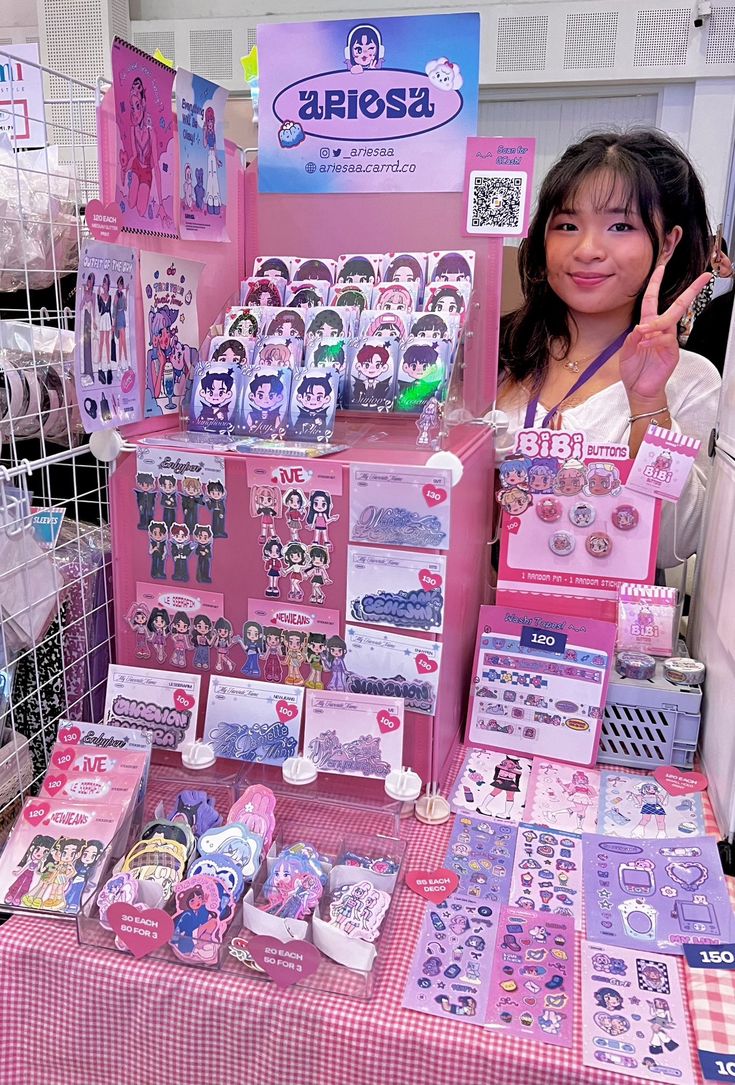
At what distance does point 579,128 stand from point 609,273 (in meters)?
3.56

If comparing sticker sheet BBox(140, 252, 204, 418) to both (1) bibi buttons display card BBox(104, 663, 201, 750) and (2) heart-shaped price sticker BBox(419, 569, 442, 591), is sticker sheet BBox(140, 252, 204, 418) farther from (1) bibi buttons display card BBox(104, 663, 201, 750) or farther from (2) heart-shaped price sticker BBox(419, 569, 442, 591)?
(2) heart-shaped price sticker BBox(419, 569, 442, 591)

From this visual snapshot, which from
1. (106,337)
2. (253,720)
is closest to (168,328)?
(106,337)

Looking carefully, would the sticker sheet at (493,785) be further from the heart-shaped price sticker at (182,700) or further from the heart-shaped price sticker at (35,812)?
the heart-shaped price sticker at (35,812)

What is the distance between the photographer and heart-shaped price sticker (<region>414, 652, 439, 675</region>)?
124 cm

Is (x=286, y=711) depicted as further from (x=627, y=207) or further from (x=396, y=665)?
(x=627, y=207)

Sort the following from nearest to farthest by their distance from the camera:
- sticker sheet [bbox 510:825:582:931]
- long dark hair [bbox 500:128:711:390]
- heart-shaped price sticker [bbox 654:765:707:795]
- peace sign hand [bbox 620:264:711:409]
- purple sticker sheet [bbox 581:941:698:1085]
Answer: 1. purple sticker sheet [bbox 581:941:698:1085]
2. sticker sheet [bbox 510:825:582:931]
3. heart-shaped price sticker [bbox 654:765:707:795]
4. peace sign hand [bbox 620:264:711:409]
5. long dark hair [bbox 500:128:711:390]

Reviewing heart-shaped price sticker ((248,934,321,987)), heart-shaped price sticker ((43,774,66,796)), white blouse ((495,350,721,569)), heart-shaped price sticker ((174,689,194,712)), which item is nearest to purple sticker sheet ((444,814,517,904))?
heart-shaped price sticker ((248,934,321,987))

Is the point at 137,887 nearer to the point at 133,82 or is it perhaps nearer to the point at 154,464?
the point at 154,464

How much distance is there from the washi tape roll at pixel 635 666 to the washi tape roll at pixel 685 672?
28mm

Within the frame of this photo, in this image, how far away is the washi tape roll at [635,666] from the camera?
1408 mm

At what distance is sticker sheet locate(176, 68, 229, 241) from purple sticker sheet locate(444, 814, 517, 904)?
1.08m

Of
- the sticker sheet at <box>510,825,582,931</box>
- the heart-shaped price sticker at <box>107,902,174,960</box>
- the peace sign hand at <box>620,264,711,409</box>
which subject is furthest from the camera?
the peace sign hand at <box>620,264,711,409</box>

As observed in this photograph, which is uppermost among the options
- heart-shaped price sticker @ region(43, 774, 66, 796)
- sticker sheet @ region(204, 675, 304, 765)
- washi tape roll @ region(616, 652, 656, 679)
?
washi tape roll @ region(616, 652, 656, 679)

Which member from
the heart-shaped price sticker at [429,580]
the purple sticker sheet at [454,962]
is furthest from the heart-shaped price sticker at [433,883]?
the heart-shaped price sticker at [429,580]
